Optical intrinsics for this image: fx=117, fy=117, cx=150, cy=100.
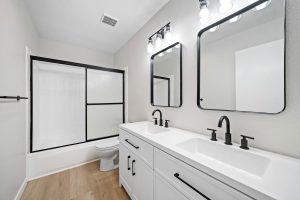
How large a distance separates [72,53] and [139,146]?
110 inches

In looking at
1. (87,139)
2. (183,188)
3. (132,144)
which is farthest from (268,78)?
(87,139)

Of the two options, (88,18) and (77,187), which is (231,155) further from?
(88,18)

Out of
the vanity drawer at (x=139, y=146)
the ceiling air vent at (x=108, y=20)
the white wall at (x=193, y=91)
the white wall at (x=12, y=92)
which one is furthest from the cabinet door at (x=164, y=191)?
the ceiling air vent at (x=108, y=20)

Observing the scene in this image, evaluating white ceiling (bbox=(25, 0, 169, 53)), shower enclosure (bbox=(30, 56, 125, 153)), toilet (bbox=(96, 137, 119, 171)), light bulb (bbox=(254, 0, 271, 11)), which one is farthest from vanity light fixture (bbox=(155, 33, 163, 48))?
toilet (bbox=(96, 137, 119, 171))

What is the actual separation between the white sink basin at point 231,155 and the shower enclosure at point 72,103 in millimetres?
2039

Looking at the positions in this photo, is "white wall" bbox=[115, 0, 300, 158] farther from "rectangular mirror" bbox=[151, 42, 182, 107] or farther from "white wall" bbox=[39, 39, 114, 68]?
"white wall" bbox=[39, 39, 114, 68]

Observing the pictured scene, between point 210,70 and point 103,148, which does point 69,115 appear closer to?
point 103,148

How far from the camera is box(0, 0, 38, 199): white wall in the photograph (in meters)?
1.04

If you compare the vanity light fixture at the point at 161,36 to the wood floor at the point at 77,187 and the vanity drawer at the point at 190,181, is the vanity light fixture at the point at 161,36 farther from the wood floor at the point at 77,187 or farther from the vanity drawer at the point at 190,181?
the wood floor at the point at 77,187

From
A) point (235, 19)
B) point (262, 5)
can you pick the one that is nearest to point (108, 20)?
point (235, 19)

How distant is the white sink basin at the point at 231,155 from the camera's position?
71 centimetres

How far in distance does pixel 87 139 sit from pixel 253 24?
2.83m

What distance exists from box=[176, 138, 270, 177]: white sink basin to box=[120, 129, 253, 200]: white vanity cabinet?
8.6 inches

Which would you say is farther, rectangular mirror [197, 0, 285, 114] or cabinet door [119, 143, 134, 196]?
cabinet door [119, 143, 134, 196]
